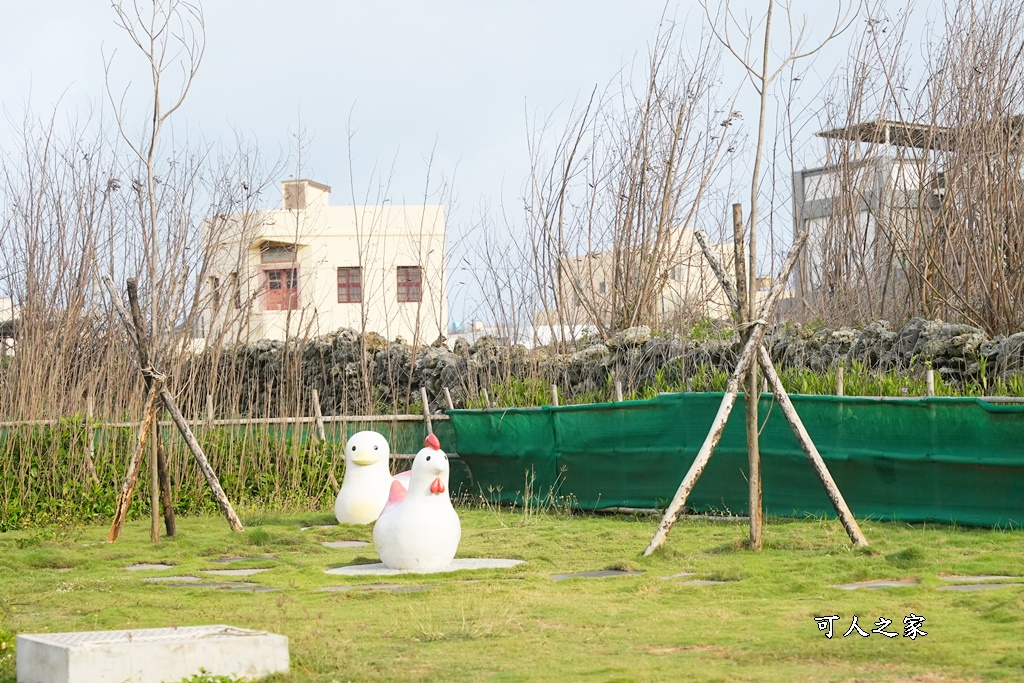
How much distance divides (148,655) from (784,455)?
21.9 ft

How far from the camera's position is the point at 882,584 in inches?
242

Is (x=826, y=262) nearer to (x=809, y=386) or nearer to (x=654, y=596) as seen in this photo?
(x=809, y=386)

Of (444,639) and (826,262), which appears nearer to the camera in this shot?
(444,639)

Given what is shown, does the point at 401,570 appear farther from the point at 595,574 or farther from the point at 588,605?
the point at 588,605

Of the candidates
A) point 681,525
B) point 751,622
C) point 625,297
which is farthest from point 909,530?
point 625,297

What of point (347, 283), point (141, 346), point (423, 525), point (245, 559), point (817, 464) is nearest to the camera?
point (423, 525)

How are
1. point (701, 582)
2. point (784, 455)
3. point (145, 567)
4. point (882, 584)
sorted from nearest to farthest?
point (882, 584), point (701, 582), point (145, 567), point (784, 455)

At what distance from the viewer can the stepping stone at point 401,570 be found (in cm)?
750

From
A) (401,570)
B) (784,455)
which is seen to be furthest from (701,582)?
(784,455)

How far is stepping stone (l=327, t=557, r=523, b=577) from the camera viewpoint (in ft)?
24.6

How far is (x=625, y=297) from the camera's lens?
15422 mm

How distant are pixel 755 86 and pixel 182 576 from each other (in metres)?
5.07

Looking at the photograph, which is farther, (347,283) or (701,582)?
(347,283)

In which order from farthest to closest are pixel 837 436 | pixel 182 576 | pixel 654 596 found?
1. pixel 837 436
2. pixel 182 576
3. pixel 654 596
